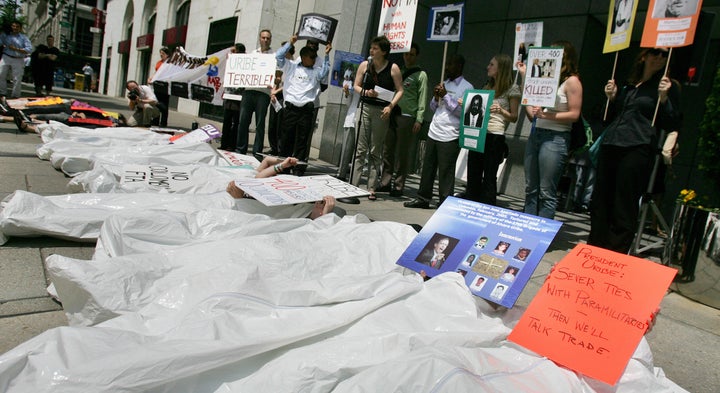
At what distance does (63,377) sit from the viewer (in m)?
1.25

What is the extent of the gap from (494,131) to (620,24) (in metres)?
1.36

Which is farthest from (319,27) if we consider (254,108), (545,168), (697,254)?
(697,254)

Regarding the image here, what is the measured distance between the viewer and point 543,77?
4.14 metres

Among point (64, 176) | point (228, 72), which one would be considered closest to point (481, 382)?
point (64, 176)

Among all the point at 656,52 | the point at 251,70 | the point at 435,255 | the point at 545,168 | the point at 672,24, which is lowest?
the point at 435,255

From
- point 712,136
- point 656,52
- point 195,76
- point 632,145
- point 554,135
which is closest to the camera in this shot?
point 632,145

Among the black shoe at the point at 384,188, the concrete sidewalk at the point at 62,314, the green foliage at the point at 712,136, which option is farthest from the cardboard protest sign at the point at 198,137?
the green foliage at the point at 712,136

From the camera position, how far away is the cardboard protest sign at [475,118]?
4543 millimetres

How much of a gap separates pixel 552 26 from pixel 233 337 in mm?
7285

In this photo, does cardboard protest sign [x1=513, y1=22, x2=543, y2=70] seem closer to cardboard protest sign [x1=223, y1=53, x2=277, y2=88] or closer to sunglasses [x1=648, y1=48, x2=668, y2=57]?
sunglasses [x1=648, y1=48, x2=668, y2=57]

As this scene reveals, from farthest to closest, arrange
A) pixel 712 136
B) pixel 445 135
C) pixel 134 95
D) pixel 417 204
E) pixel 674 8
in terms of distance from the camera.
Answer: pixel 134 95
pixel 417 204
pixel 445 135
pixel 712 136
pixel 674 8

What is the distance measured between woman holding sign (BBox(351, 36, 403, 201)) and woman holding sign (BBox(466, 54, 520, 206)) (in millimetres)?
1002

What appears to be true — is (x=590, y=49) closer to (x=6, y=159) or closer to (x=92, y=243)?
(x=92, y=243)

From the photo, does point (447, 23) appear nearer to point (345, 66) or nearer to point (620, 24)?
point (345, 66)
